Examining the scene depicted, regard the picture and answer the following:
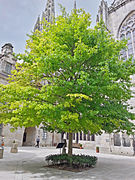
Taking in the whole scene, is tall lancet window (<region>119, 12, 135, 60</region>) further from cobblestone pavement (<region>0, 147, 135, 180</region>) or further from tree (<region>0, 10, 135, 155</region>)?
cobblestone pavement (<region>0, 147, 135, 180</region>)

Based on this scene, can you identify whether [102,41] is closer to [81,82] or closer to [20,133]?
[81,82]

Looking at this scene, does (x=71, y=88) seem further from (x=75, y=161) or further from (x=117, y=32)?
(x=117, y=32)

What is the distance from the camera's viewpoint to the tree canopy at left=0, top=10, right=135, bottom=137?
6.77 metres

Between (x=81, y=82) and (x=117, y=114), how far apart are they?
3.15m

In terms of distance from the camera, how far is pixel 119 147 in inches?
725

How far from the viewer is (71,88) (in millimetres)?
7371

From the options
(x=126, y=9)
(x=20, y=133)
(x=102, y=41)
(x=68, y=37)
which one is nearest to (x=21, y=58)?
(x=68, y=37)

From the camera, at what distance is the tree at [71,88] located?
22.2ft

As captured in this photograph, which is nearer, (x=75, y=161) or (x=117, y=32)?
(x=75, y=161)

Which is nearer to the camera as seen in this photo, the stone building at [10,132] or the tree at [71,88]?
the tree at [71,88]

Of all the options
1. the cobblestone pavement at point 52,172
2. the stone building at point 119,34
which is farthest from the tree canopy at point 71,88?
the stone building at point 119,34

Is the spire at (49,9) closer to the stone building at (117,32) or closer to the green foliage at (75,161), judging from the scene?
the stone building at (117,32)

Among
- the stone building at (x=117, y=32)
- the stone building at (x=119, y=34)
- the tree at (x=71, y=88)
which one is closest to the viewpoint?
the tree at (x=71, y=88)

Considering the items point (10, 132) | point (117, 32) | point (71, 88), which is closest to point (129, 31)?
point (117, 32)
